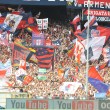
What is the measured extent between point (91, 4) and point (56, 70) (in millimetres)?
7609

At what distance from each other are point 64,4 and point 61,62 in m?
5.88

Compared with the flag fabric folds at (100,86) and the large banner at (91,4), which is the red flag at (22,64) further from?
the flag fabric folds at (100,86)

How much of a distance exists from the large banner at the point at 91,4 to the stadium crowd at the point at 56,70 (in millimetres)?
2354

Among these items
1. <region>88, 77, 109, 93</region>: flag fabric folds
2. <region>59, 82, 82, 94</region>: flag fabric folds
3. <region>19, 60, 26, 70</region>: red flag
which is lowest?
<region>59, 82, 82, 94</region>: flag fabric folds

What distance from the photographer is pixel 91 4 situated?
60.0 metres

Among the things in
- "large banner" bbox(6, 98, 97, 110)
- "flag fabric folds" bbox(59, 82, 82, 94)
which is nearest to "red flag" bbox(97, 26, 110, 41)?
"flag fabric folds" bbox(59, 82, 82, 94)

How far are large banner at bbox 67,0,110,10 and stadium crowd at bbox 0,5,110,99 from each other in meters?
2.35

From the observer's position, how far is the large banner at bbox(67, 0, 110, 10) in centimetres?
5925

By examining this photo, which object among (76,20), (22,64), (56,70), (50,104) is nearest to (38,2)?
(76,20)

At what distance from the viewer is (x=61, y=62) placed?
185 ft

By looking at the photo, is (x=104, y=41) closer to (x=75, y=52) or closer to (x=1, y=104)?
(x=75, y=52)

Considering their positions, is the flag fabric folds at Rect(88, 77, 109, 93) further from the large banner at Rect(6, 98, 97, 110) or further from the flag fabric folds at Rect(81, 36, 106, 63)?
the large banner at Rect(6, 98, 97, 110)

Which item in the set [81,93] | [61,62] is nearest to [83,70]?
[61,62]

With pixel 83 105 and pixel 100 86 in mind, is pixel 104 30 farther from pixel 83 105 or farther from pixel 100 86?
pixel 83 105
